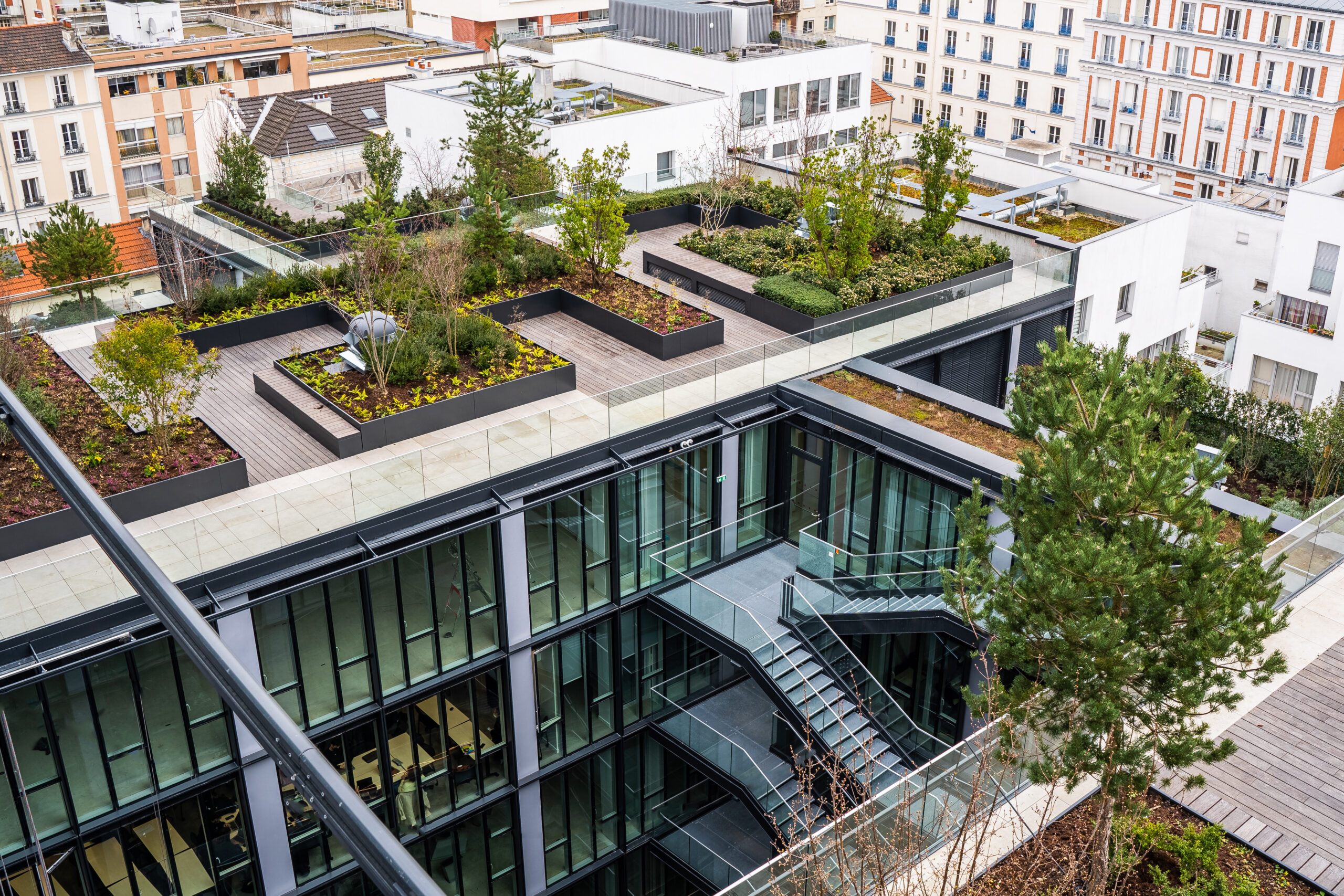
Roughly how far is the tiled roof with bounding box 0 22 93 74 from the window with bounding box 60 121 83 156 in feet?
8.01

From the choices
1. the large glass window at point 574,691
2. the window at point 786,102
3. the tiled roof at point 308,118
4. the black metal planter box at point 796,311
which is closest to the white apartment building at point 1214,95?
the window at point 786,102

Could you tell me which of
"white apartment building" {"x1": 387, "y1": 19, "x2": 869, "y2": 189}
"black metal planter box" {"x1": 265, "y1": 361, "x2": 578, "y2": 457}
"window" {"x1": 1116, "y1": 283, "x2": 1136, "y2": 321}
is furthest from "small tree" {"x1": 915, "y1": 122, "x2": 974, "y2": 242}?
"black metal planter box" {"x1": 265, "y1": 361, "x2": 578, "y2": 457}

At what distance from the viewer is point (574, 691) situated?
20094 millimetres

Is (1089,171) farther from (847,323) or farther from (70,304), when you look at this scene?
(70,304)

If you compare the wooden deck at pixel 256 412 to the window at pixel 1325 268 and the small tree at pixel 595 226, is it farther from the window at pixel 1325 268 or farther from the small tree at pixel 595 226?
the window at pixel 1325 268

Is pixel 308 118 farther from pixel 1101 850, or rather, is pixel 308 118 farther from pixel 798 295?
pixel 1101 850

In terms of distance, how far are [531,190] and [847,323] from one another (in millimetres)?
11366

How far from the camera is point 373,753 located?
59.7 feet

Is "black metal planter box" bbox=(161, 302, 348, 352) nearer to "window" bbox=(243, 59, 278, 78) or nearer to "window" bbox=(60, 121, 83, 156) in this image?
"window" bbox=(60, 121, 83, 156)

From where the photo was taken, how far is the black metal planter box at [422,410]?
1977cm

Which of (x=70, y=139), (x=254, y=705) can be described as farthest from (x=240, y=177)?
(x=254, y=705)

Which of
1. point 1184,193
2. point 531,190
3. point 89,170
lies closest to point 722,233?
point 531,190

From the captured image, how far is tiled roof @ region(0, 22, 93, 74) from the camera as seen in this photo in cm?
4753

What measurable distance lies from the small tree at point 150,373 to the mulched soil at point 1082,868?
14.0 m
